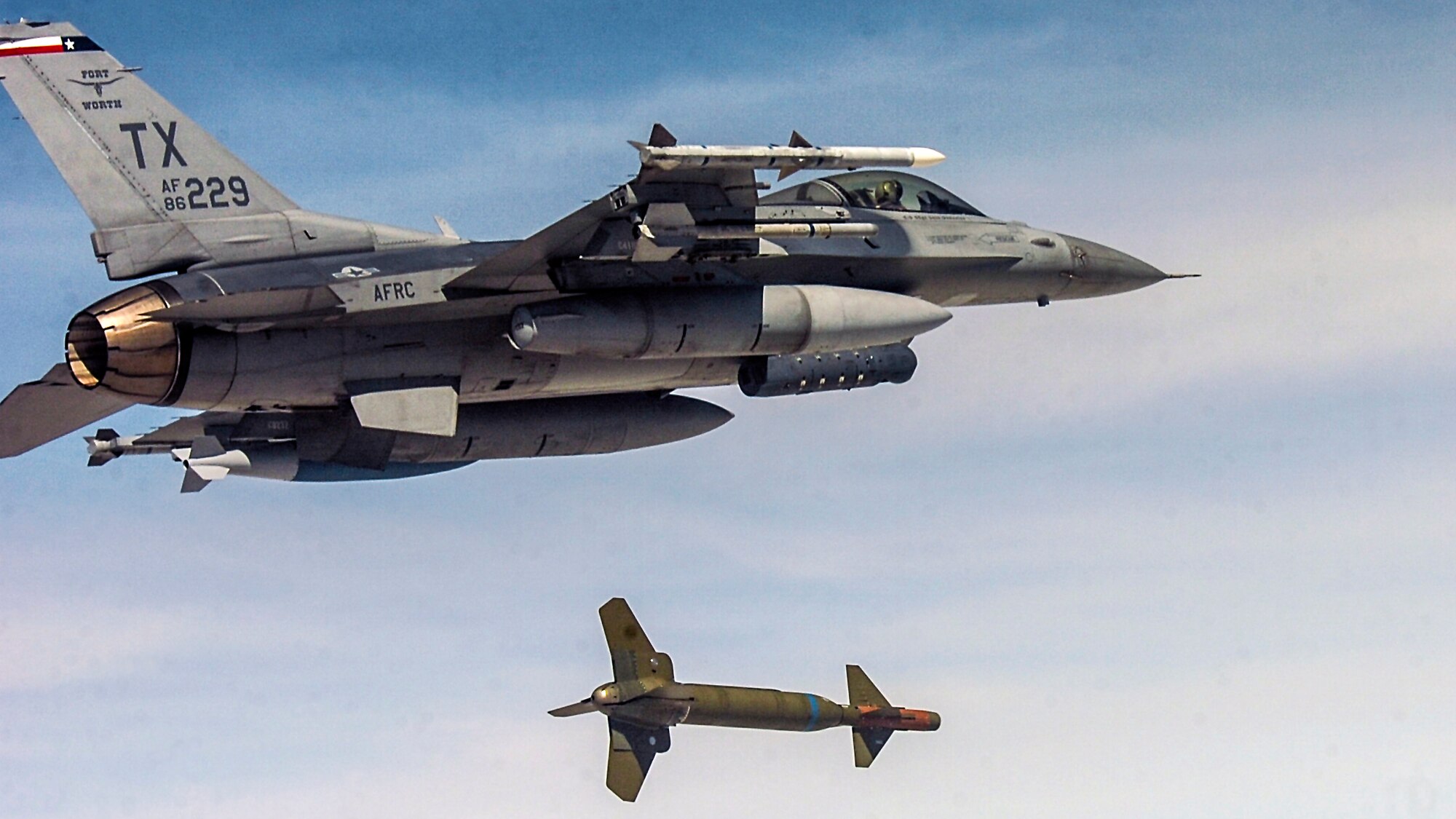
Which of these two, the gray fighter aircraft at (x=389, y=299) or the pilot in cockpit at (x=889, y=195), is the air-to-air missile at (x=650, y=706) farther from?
the pilot in cockpit at (x=889, y=195)

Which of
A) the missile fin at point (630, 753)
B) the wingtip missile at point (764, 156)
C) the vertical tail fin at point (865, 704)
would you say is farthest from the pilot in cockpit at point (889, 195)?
the vertical tail fin at point (865, 704)

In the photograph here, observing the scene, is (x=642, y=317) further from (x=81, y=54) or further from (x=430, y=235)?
(x=81, y=54)

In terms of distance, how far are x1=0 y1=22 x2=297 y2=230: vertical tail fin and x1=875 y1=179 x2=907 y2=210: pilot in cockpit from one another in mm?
8562

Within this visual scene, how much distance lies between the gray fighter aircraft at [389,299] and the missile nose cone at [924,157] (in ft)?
0.14

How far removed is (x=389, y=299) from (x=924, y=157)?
6686 mm

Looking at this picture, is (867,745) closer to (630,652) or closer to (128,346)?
(630,652)

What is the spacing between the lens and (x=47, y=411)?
83.1 ft

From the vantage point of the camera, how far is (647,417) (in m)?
28.3

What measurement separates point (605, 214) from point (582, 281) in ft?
4.47

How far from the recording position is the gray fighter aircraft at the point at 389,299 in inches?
905

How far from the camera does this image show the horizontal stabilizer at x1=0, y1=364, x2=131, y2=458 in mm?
24828

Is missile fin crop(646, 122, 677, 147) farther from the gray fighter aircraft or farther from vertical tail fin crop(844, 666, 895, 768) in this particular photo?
vertical tail fin crop(844, 666, 895, 768)

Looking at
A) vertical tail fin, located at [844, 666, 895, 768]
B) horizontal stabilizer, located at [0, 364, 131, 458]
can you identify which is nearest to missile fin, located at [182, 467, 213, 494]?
horizontal stabilizer, located at [0, 364, 131, 458]

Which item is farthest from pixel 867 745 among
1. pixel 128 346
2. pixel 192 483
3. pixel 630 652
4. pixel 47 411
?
pixel 128 346
